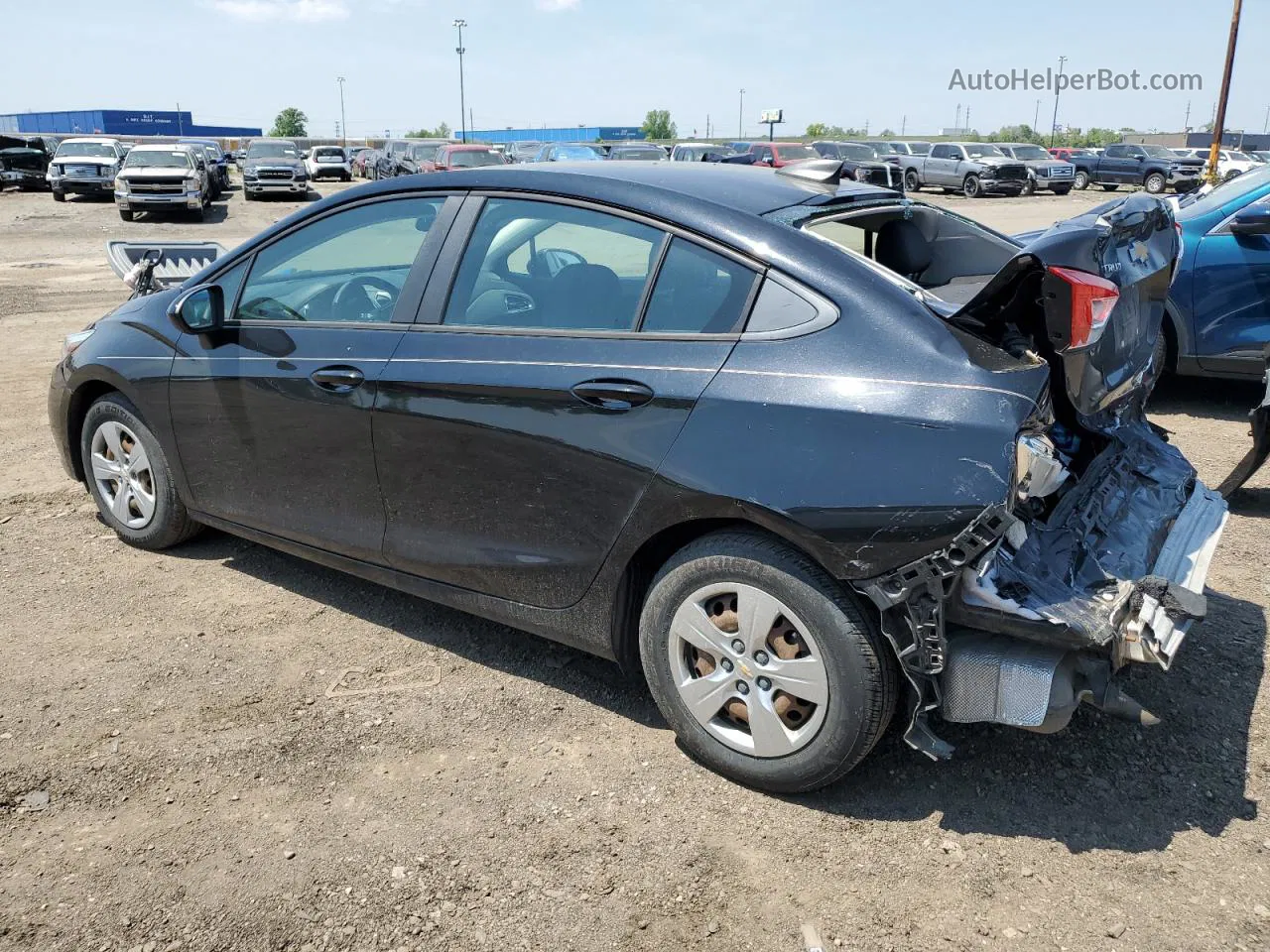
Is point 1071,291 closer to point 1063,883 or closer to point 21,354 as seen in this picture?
point 1063,883

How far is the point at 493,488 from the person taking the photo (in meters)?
3.34

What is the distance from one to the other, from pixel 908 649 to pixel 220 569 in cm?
320

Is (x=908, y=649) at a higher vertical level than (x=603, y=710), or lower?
higher

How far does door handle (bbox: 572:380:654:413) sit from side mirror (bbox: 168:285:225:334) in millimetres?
1770

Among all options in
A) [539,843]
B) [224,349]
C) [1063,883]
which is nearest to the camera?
[1063,883]

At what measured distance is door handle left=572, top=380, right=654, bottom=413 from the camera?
2996mm

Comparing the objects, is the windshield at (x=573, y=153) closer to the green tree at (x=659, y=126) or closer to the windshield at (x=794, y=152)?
the windshield at (x=794, y=152)

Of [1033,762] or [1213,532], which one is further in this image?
[1213,532]

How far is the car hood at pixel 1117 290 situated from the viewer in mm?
2758

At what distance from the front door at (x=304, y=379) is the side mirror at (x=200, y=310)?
0.17ft

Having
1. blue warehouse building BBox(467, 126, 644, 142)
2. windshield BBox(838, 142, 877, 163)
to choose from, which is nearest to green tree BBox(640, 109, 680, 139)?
Result: blue warehouse building BBox(467, 126, 644, 142)

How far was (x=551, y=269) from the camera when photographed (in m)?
3.41

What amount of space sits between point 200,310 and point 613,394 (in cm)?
194

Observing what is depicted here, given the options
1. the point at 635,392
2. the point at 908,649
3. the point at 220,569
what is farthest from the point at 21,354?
the point at 908,649
